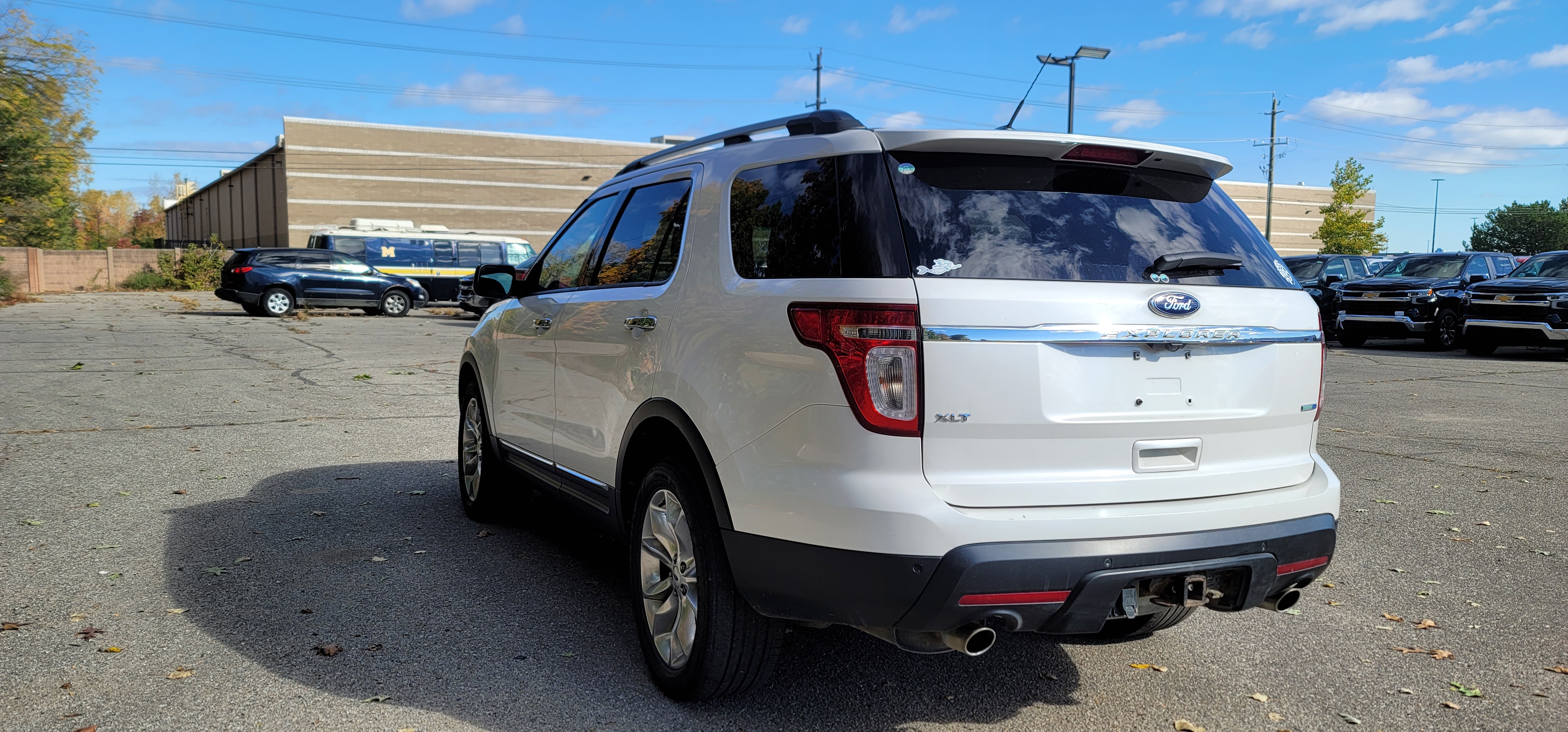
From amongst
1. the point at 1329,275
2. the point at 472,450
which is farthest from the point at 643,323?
the point at 1329,275

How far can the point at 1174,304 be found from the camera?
122 inches

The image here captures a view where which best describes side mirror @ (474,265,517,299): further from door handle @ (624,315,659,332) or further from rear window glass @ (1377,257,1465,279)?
rear window glass @ (1377,257,1465,279)

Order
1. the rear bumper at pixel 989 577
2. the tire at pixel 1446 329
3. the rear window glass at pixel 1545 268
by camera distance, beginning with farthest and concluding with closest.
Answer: the tire at pixel 1446 329
the rear window glass at pixel 1545 268
the rear bumper at pixel 989 577

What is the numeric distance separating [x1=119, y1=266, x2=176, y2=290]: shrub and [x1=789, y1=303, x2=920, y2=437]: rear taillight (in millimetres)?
48561

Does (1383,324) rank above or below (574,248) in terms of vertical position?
below

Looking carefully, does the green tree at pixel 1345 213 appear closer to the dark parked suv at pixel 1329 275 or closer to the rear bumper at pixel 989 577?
the dark parked suv at pixel 1329 275

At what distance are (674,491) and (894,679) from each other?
107 centimetres

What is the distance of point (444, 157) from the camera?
61.1 metres

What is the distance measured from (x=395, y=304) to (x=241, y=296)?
144 inches

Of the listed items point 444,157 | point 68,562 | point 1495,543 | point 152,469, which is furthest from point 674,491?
point 444,157

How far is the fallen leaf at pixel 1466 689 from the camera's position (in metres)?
3.77

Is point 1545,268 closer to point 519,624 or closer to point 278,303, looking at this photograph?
point 519,624

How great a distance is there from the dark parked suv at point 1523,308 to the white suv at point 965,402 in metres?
17.3

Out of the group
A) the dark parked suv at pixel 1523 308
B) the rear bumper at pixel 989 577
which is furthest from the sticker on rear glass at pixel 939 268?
the dark parked suv at pixel 1523 308
